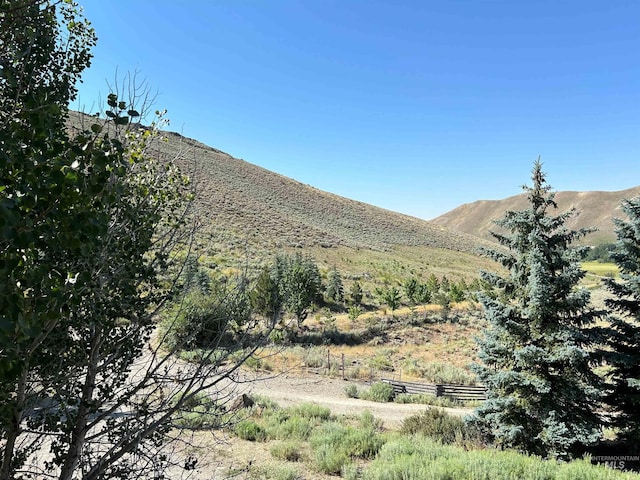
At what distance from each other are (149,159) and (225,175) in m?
78.7

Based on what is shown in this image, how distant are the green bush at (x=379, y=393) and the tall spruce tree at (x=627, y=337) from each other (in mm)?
8636

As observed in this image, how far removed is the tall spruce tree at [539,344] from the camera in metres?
9.59

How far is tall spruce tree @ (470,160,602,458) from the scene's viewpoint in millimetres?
9594

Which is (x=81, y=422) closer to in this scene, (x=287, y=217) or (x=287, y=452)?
(x=287, y=452)

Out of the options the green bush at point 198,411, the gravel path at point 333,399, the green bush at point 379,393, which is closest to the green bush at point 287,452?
the gravel path at point 333,399

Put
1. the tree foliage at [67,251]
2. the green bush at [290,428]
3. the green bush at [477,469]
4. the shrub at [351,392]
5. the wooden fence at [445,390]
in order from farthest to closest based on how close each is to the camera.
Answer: the shrub at [351,392], the wooden fence at [445,390], the green bush at [290,428], the green bush at [477,469], the tree foliage at [67,251]

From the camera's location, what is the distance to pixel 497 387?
1059 centimetres

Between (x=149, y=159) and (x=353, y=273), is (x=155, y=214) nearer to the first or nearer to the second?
(x=149, y=159)

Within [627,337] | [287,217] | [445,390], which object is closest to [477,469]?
[627,337]

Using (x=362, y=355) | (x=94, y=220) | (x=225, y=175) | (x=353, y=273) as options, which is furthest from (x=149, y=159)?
(x=225, y=175)

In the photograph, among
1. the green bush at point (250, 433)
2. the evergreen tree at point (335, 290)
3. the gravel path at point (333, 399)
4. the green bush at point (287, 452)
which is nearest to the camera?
the green bush at point (287, 452)

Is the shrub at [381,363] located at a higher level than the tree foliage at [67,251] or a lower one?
lower

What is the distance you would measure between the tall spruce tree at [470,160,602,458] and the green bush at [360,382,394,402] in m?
6.95

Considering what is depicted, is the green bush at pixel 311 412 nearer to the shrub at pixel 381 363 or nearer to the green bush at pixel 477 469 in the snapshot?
the green bush at pixel 477 469
